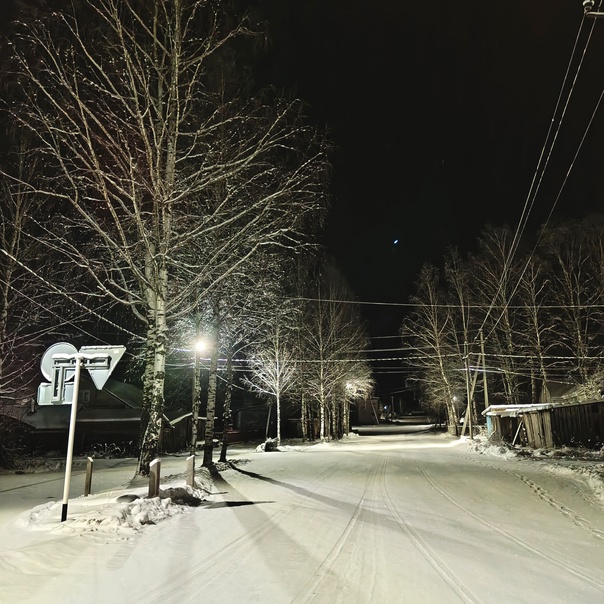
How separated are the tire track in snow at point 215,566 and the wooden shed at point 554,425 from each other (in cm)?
1553

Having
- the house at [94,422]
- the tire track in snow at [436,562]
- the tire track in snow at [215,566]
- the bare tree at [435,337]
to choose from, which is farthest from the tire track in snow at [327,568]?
the bare tree at [435,337]

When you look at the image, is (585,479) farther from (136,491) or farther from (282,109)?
(282,109)

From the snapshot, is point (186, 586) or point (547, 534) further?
point (547, 534)

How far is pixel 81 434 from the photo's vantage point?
29.8 m

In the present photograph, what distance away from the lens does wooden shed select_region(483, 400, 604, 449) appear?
18578mm

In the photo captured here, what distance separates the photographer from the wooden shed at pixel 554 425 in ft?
61.0

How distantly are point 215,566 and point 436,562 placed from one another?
8.53 ft

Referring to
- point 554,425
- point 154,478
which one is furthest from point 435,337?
point 154,478

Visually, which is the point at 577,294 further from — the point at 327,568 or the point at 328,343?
the point at 327,568

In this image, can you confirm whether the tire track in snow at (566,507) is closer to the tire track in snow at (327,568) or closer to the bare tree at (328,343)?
the tire track in snow at (327,568)

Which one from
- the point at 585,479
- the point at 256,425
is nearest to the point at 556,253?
the point at 585,479

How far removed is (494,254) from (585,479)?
78.2 feet

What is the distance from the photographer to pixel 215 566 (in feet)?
18.3

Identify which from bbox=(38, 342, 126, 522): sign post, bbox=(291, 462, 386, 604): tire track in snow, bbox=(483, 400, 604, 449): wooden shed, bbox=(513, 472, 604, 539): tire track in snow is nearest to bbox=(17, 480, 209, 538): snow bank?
bbox=(38, 342, 126, 522): sign post
